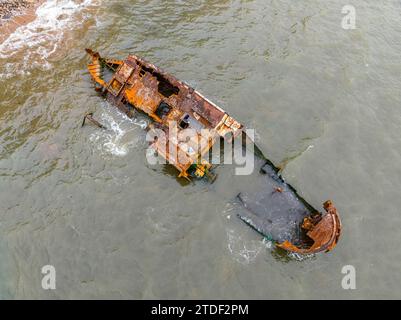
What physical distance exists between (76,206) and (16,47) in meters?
13.4

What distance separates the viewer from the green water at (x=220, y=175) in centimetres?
1700

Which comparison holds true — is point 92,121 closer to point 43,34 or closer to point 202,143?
point 202,143

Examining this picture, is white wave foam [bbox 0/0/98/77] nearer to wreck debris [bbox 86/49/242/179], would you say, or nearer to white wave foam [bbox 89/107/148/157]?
wreck debris [bbox 86/49/242/179]

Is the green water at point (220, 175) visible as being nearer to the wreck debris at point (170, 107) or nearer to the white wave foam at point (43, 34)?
the white wave foam at point (43, 34)

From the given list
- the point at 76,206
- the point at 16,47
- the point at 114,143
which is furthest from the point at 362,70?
the point at 16,47

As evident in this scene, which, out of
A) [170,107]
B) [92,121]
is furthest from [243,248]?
[92,121]

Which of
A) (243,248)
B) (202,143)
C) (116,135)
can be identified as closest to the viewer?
(243,248)

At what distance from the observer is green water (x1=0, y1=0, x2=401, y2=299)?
1700cm

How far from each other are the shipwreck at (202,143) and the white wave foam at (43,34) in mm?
4117

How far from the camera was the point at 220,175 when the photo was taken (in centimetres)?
1978

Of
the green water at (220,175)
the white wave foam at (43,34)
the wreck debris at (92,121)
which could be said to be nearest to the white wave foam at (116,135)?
the green water at (220,175)

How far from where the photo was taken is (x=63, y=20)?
89.2ft

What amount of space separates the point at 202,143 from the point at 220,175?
192cm

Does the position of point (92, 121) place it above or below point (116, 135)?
above
